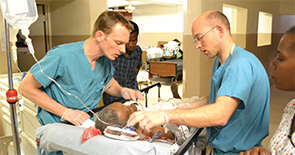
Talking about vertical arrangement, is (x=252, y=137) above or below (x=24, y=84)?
below

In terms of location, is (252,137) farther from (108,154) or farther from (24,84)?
(24,84)

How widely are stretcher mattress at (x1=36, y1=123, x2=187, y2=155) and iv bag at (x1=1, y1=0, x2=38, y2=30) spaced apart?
0.62 meters

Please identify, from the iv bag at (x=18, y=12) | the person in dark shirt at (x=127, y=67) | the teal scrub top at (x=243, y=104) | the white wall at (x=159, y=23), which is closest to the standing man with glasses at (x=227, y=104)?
the teal scrub top at (x=243, y=104)

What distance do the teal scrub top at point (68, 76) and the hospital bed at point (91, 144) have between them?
26 cm

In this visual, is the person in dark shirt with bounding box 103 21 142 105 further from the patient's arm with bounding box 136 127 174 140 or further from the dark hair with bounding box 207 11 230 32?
the dark hair with bounding box 207 11 230 32

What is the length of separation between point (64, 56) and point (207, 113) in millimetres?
1004

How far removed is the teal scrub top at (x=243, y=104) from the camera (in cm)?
113

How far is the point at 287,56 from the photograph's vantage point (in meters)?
0.94

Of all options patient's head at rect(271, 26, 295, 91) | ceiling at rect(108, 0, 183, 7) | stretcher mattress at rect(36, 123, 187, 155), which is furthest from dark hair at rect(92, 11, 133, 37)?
ceiling at rect(108, 0, 183, 7)

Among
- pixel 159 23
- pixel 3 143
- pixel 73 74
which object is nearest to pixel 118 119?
pixel 73 74

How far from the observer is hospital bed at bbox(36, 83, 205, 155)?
115cm

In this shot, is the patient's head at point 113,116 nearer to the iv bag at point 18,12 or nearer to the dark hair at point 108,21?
the dark hair at point 108,21

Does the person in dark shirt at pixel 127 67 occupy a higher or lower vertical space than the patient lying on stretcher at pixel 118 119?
higher

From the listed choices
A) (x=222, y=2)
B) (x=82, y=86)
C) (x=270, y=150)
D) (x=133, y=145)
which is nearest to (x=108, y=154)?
(x=133, y=145)
